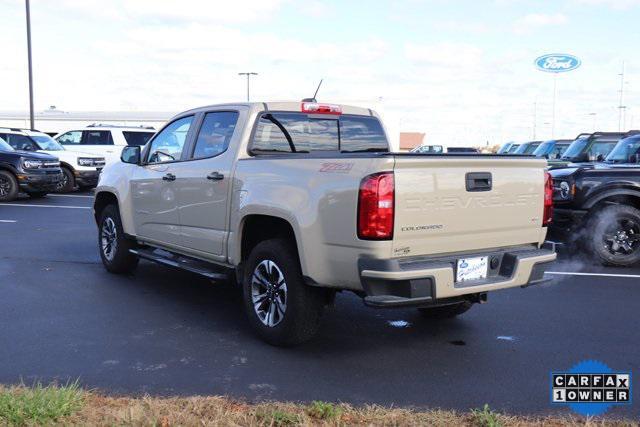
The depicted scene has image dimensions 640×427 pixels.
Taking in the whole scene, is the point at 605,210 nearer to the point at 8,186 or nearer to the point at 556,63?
the point at 8,186

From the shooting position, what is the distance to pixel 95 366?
15.6ft

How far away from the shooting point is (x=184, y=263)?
6.34 meters

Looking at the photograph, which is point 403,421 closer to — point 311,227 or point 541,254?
point 311,227

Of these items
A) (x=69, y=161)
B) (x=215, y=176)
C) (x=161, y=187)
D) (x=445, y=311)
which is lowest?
(x=445, y=311)

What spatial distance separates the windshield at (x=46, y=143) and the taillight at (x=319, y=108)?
A: 48.7 ft

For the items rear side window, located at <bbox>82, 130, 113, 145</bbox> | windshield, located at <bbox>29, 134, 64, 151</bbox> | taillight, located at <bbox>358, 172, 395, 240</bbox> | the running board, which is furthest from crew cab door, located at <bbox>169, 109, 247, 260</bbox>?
rear side window, located at <bbox>82, 130, 113, 145</bbox>

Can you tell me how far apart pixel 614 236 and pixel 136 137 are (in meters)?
15.9

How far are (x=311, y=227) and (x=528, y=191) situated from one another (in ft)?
5.88

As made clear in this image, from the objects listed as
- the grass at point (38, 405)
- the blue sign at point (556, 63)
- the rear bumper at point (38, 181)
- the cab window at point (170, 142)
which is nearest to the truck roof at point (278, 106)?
the cab window at point (170, 142)

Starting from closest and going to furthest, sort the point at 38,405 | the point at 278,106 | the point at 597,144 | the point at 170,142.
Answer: the point at 38,405, the point at 278,106, the point at 170,142, the point at 597,144

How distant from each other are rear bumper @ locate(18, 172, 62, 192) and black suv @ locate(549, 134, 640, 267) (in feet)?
41.7

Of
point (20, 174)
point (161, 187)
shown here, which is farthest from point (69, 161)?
point (161, 187)

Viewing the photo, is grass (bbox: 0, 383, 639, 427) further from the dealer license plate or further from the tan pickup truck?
the dealer license plate

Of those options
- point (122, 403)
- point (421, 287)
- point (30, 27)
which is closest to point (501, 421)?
point (421, 287)
